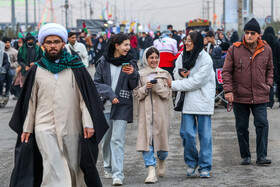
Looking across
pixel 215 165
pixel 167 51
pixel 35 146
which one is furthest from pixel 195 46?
pixel 167 51

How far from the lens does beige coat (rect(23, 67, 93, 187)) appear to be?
589 cm

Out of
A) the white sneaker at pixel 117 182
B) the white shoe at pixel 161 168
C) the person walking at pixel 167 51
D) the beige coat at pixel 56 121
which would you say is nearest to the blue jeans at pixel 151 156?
the white shoe at pixel 161 168

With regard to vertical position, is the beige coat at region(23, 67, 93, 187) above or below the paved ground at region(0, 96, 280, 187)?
above

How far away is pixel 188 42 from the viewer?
8.23 meters

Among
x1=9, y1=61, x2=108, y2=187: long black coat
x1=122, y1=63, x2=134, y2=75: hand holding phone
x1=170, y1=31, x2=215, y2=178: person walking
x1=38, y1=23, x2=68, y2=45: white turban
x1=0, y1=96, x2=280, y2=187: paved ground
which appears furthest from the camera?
x1=170, y1=31, x2=215, y2=178: person walking

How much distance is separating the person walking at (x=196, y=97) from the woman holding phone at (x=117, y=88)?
0.58 metres

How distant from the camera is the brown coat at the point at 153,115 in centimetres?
804

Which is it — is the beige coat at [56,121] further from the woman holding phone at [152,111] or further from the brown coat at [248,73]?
the brown coat at [248,73]

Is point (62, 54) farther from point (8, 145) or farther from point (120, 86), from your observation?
point (8, 145)

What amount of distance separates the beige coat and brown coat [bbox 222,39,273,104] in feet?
10.4

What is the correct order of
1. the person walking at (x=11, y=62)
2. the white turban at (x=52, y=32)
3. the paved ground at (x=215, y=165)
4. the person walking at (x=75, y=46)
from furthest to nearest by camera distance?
the person walking at (x=11, y=62) → the person walking at (x=75, y=46) → the paved ground at (x=215, y=165) → the white turban at (x=52, y=32)

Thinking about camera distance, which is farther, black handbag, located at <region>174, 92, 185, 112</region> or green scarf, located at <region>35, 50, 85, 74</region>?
black handbag, located at <region>174, 92, 185, 112</region>

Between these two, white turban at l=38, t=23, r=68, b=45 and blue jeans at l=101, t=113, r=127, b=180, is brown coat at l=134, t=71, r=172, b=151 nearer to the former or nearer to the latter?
blue jeans at l=101, t=113, r=127, b=180

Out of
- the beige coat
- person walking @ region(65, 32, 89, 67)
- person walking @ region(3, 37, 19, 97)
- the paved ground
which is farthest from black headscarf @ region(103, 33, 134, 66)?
person walking @ region(3, 37, 19, 97)
